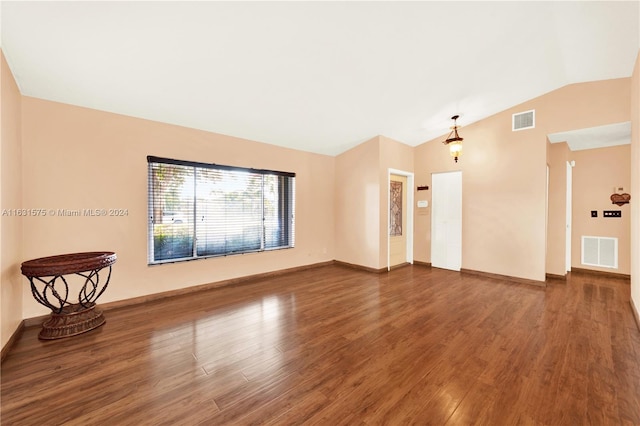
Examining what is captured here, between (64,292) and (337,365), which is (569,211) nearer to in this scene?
(337,365)

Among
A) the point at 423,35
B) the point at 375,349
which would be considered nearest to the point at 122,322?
the point at 375,349

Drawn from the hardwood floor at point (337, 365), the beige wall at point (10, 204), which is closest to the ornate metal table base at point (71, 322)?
the hardwood floor at point (337, 365)

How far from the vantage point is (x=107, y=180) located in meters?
3.37

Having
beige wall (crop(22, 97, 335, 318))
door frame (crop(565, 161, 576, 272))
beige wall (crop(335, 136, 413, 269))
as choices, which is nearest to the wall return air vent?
door frame (crop(565, 161, 576, 272))

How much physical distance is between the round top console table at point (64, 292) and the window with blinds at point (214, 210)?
0.84 m

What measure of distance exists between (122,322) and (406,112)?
5.19 meters

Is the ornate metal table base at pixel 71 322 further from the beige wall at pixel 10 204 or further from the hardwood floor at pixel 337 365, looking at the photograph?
the beige wall at pixel 10 204

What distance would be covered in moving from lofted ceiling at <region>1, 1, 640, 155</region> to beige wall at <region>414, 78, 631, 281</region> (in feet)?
1.13

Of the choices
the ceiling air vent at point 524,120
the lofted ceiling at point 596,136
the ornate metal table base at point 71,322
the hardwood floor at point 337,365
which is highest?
the ceiling air vent at point 524,120

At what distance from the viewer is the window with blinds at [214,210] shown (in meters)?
3.80

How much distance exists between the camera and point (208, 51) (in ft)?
8.47

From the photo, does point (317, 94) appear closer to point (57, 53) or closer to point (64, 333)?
point (57, 53)

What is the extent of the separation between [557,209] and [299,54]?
18.6 ft

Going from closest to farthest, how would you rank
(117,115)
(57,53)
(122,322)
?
(57,53)
(122,322)
(117,115)
